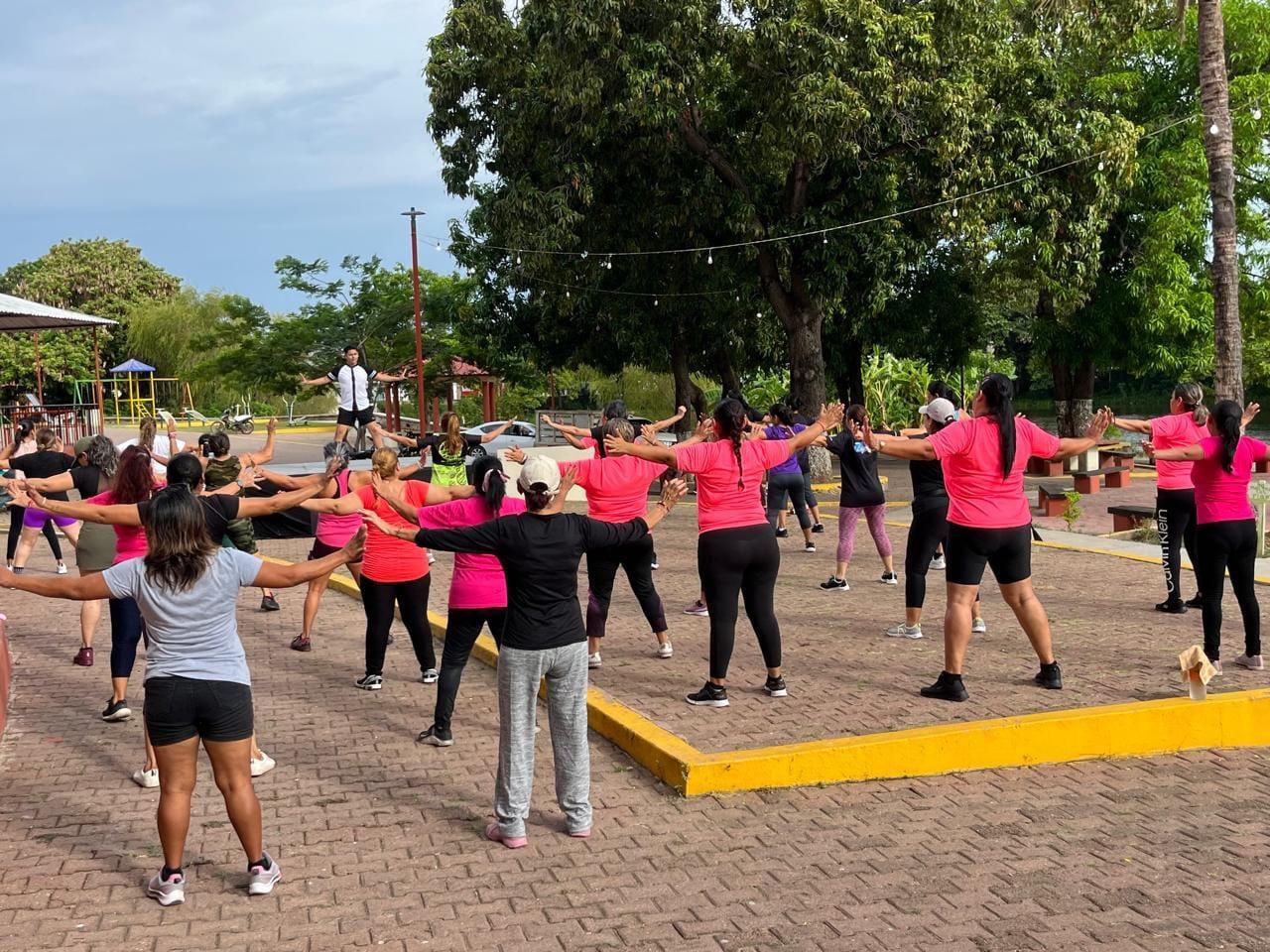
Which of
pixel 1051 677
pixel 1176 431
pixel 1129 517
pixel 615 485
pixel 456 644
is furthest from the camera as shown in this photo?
pixel 1129 517

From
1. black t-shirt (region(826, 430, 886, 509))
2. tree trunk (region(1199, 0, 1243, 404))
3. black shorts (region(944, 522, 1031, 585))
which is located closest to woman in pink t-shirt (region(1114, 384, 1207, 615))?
black shorts (region(944, 522, 1031, 585))

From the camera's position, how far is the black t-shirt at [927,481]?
9086mm

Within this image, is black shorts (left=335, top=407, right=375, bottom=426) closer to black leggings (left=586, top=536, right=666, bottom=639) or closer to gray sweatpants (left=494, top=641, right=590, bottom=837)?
black leggings (left=586, top=536, right=666, bottom=639)

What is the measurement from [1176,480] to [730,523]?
15.0 feet

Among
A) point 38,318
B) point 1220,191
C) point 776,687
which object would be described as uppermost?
point 1220,191

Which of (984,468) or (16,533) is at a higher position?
(984,468)

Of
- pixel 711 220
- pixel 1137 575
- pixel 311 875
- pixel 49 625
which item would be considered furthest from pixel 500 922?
pixel 711 220

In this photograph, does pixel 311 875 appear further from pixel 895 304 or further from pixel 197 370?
pixel 197 370

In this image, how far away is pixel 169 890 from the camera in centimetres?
468

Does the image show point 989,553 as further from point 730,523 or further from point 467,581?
point 467,581

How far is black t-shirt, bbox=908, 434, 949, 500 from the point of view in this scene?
909 cm

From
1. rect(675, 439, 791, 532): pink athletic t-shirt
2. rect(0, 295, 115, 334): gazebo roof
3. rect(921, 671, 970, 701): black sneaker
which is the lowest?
rect(921, 671, 970, 701): black sneaker

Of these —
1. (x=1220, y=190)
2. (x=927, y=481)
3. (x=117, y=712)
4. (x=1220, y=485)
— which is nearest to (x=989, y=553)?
(x=1220, y=485)

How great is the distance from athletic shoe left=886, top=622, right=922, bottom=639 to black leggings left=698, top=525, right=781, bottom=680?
233 cm
